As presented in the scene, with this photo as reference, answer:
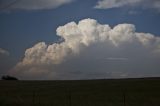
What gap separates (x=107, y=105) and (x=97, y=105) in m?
1.00

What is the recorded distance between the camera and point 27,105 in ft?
119

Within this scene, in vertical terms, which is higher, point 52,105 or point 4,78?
point 4,78

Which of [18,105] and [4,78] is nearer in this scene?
[18,105]

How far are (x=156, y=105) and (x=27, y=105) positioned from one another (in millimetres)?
12159

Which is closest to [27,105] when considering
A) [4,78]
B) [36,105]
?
[36,105]

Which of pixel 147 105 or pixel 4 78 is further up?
pixel 4 78

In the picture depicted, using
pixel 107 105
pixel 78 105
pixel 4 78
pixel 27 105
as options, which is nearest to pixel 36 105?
pixel 27 105

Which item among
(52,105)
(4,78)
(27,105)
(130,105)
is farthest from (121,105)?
(4,78)

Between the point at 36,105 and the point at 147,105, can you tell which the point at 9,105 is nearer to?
the point at 36,105

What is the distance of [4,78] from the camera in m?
161

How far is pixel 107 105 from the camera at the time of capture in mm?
36719

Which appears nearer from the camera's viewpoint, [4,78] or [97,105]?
[97,105]

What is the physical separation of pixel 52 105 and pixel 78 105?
265cm

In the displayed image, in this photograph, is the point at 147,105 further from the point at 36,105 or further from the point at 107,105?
the point at 36,105
